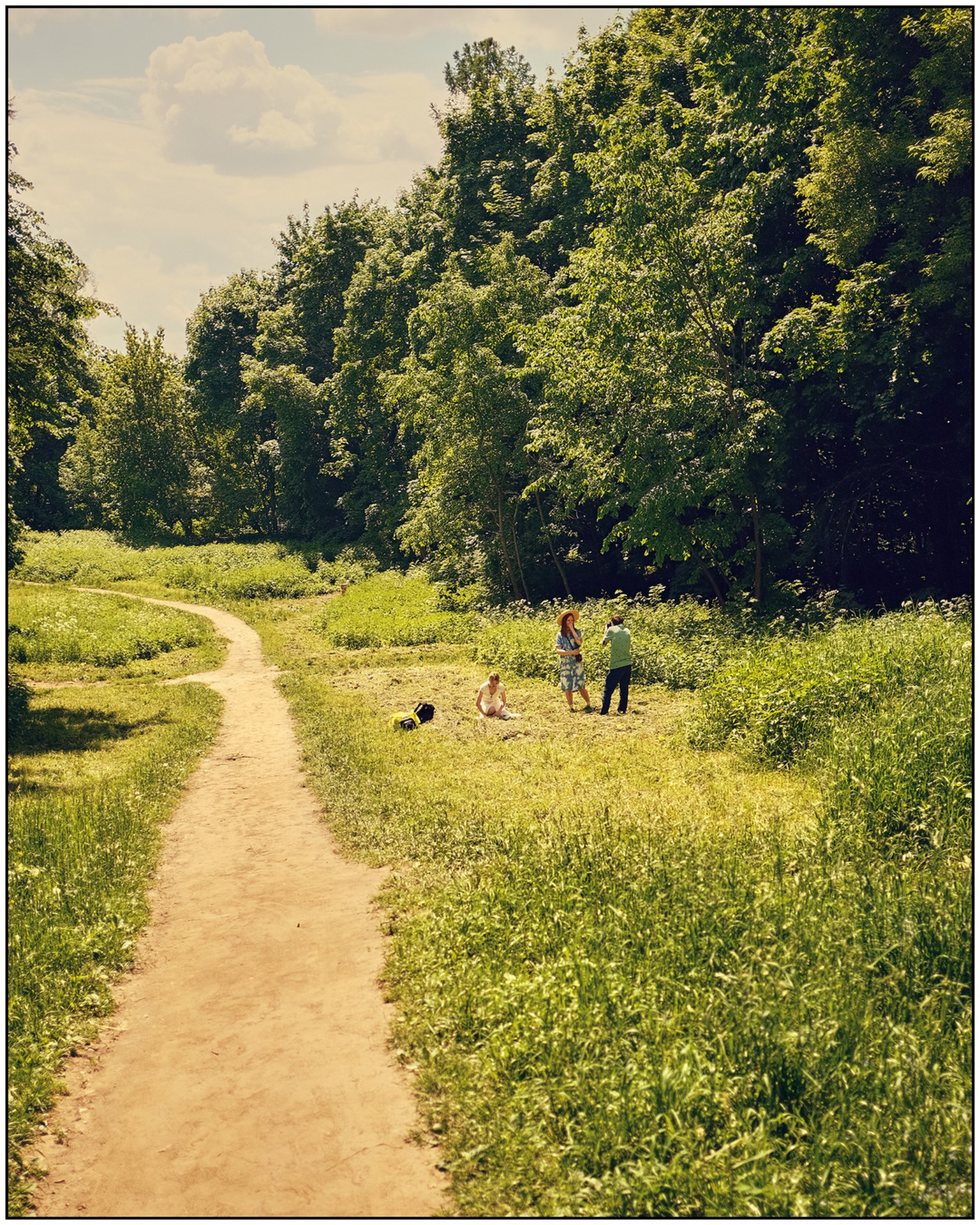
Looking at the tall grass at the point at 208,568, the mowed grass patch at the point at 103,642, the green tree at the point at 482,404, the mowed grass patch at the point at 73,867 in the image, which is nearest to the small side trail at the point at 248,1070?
the mowed grass patch at the point at 73,867

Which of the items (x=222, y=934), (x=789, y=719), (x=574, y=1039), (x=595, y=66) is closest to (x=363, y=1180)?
(x=574, y=1039)

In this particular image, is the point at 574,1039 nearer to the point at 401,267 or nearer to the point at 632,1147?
the point at 632,1147

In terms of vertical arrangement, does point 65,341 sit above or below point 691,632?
above

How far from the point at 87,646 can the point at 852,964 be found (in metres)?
→ 23.4

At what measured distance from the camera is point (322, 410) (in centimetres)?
5572

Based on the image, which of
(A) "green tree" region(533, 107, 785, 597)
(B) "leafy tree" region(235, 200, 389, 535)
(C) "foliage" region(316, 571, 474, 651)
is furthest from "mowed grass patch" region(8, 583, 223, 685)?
(B) "leafy tree" region(235, 200, 389, 535)

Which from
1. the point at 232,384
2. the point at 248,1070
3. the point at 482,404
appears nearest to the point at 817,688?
the point at 248,1070

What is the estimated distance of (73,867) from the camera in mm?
8586

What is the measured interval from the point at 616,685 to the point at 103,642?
16855 millimetres

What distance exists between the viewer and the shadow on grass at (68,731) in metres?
14.1

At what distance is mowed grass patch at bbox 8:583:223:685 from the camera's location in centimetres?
2206

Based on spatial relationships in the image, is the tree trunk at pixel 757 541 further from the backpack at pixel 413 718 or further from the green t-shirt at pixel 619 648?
the backpack at pixel 413 718

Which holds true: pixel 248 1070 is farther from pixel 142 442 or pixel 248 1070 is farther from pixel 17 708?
pixel 142 442

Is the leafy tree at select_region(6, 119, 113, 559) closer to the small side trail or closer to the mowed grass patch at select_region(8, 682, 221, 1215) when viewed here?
the mowed grass patch at select_region(8, 682, 221, 1215)
